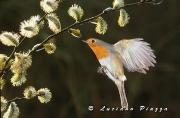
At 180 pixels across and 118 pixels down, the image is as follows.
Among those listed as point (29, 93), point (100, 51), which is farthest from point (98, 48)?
point (29, 93)

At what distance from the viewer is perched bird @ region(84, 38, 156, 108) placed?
0.74 meters

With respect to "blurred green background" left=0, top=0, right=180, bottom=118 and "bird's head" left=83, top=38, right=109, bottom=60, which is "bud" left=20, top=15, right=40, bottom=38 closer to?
"bird's head" left=83, top=38, right=109, bottom=60

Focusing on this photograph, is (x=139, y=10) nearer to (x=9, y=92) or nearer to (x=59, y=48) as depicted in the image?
(x=59, y=48)

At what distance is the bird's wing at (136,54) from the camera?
75 cm

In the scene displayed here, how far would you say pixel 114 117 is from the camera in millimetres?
2018

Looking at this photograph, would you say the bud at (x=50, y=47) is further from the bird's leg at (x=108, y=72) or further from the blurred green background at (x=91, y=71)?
the blurred green background at (x=91, y=71)

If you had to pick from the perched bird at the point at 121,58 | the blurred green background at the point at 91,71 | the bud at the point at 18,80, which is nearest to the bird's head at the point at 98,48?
the perched bird at the point at 121,58

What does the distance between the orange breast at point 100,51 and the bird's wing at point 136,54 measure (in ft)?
0.11

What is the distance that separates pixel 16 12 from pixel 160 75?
23.1 inches

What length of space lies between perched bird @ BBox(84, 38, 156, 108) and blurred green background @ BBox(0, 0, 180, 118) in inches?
46.0

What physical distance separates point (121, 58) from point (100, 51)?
0.04 m

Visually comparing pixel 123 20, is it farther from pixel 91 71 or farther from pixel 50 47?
pixel 91 71

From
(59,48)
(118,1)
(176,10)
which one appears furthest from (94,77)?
(118,1)

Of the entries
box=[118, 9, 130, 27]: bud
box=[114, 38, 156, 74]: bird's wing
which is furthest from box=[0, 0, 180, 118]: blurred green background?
box=[118, 9, 130, 27]: bud
